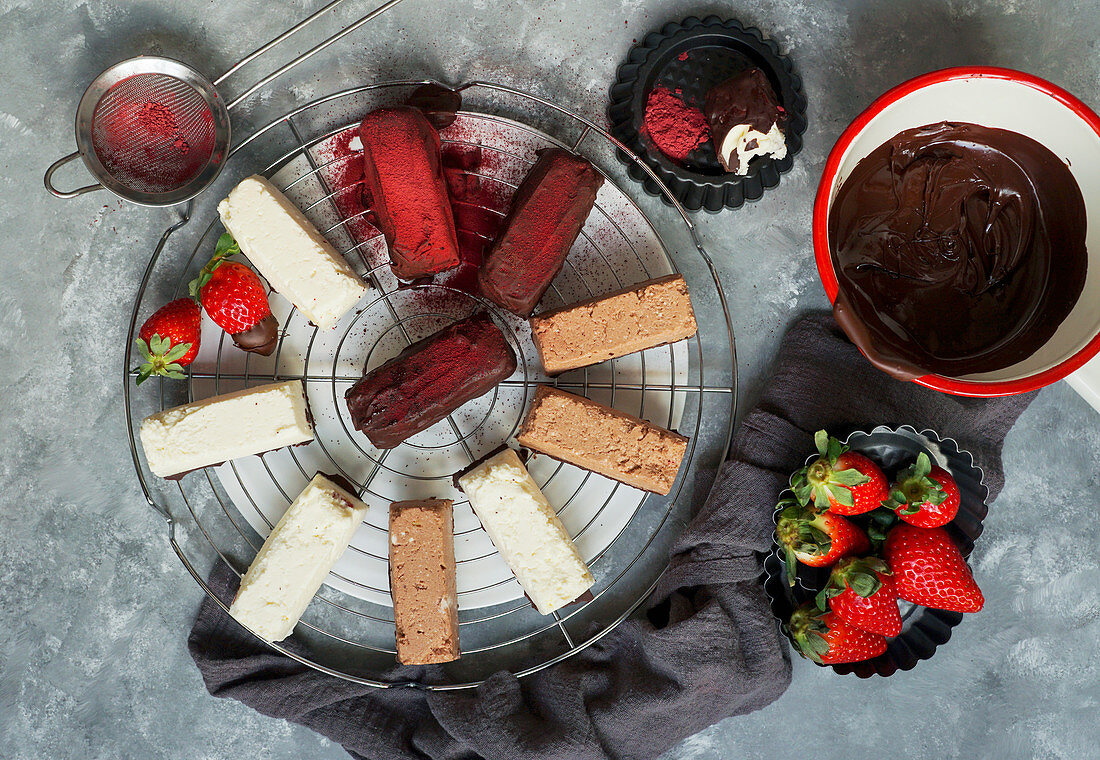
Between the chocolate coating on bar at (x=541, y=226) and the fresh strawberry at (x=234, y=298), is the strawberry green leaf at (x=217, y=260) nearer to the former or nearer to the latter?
the fresh strawberry at (x=234, y=298)

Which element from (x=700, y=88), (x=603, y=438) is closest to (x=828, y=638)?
(x=603, y=438)

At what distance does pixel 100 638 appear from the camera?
3.12m

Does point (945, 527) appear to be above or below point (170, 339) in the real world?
below

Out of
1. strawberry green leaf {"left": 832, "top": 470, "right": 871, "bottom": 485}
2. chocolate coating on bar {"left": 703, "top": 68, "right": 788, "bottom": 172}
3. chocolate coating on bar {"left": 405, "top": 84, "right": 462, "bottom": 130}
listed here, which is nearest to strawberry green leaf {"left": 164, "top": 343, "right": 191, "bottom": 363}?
chocolate coating on bar {"left": 405, "top": 84, "right": 462, "bottom": 130}

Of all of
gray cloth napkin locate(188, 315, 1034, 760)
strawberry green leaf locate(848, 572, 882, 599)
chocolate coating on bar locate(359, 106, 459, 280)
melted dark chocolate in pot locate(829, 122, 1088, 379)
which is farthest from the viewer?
gray cloth napkin locate(188, 315, 1034, 760)

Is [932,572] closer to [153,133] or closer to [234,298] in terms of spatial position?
[234,298]

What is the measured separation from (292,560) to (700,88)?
8.43 feet

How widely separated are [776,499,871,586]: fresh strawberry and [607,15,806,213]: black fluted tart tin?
4.23 feet

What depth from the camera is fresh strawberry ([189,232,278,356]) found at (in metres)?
2.70

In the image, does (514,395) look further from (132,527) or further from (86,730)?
(86,730)

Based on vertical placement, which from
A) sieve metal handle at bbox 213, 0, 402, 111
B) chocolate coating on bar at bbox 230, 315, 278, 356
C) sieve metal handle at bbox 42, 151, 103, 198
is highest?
sieve metal handle at bbox 213, 0, 402, 111

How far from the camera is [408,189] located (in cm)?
269

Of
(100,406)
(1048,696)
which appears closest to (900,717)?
(1048,696)

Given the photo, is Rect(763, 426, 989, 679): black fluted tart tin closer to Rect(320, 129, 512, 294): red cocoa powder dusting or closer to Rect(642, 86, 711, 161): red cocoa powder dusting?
Rect(642, 86, 711, 161): red cocoa powder dusting
